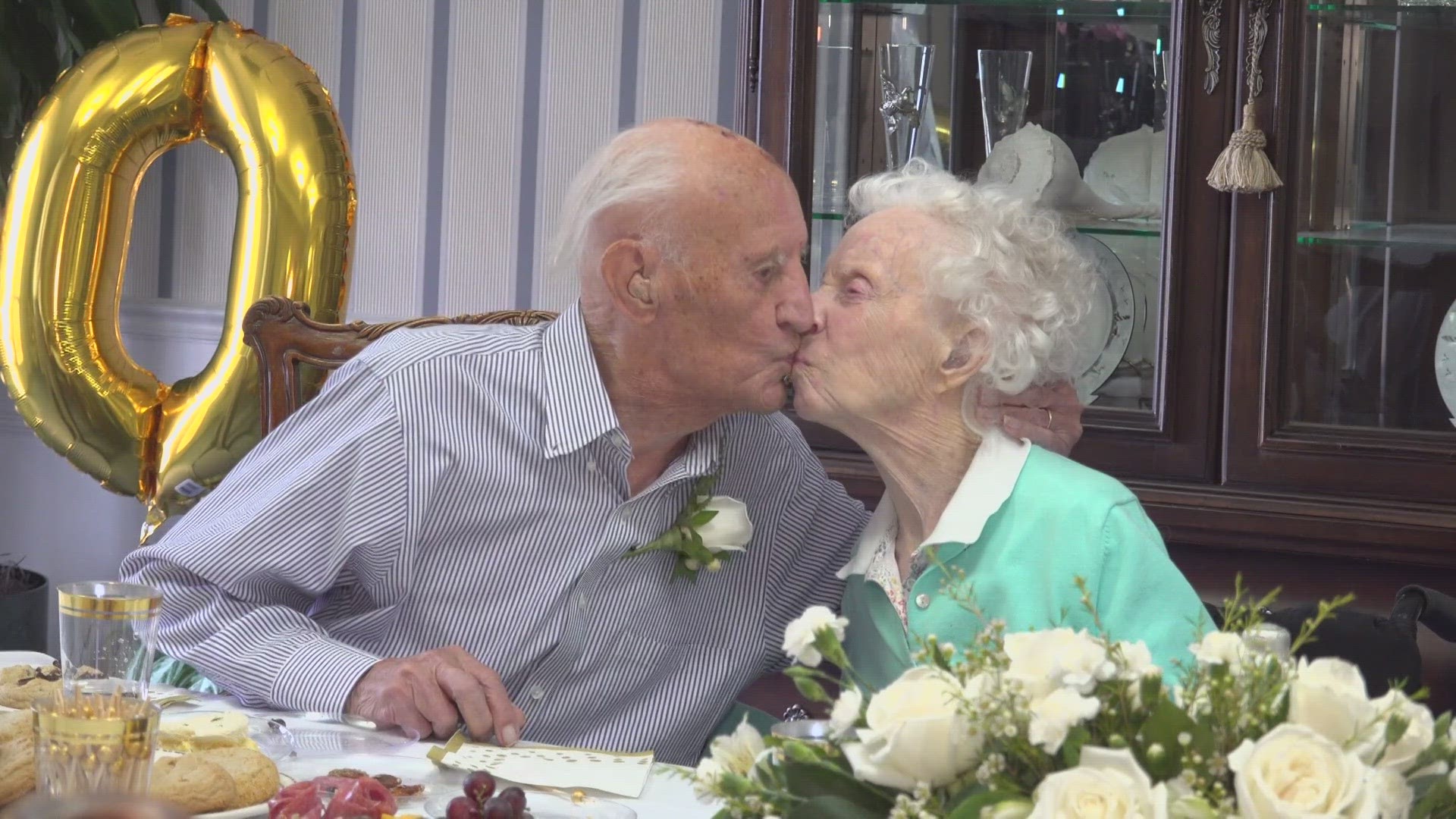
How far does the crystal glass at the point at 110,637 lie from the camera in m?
A: 1.13

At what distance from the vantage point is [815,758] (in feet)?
2.94

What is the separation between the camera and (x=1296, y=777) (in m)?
0.78

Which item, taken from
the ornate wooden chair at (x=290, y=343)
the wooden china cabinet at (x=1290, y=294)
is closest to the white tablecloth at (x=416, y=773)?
the ornate wooden chair at (x=290, y=343)

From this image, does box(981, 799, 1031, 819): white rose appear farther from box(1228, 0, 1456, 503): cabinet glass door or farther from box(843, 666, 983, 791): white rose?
box(1228, 0, 1456, 503): cabinet glass door

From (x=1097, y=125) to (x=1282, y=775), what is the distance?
1.78 m

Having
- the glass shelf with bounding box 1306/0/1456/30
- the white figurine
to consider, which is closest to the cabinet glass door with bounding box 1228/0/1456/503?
the glass shelf with bounding box 1306/0/1456/30

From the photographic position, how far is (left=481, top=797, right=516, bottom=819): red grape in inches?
42.1

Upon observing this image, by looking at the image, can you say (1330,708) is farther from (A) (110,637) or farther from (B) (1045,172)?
(B) (1045,172)

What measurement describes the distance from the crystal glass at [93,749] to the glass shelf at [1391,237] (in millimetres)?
1806

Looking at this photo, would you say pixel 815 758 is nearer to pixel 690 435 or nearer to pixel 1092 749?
pixel 1092 749

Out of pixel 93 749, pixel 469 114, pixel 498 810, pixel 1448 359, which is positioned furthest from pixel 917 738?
pixel 469 114

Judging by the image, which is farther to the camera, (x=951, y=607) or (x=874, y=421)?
(x=874, y=421)

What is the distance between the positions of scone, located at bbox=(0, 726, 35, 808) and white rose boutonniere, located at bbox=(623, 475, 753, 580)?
2.50 feet

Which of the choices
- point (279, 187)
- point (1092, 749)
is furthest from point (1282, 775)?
point (279, 187)
